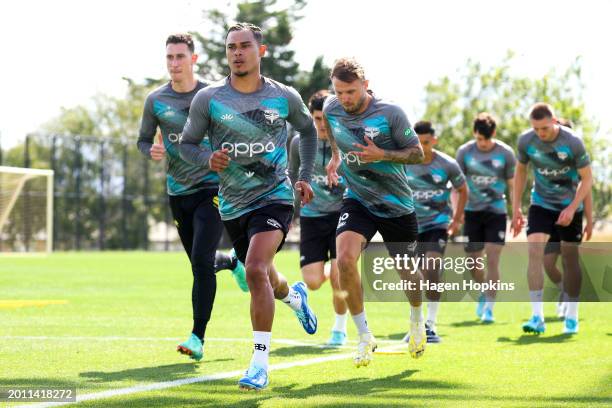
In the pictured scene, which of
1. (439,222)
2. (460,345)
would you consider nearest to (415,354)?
(460,345)

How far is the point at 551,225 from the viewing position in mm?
11836

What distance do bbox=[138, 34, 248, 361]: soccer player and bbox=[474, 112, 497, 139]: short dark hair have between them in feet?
17.1

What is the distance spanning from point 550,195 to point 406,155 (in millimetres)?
4320

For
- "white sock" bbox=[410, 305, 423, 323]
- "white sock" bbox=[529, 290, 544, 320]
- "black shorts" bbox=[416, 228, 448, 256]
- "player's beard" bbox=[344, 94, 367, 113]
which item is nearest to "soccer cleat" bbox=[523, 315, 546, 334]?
"white sock" bbox=[529, 290, 544, 320]

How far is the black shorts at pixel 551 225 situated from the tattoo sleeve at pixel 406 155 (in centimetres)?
416

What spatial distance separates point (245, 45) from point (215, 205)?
1922 millimetres

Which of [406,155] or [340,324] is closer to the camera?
[406,155]

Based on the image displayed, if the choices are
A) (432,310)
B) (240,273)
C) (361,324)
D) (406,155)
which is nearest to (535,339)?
(432,310)

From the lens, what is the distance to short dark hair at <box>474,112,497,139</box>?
13.5m

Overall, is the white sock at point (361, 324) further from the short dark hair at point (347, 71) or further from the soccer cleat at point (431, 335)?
the soccer cleat at point (431, 335)

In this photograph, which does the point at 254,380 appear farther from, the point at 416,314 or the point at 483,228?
the point at 483,228

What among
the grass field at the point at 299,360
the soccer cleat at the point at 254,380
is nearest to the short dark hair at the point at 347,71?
the grass field at the point at 299,360

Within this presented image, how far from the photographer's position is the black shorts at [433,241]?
1215cm

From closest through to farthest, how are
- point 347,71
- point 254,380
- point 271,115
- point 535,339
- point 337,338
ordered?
1. point 254,380
2. point 271,115
3. point 347,71
4. point 337,338
5. point 535,339
